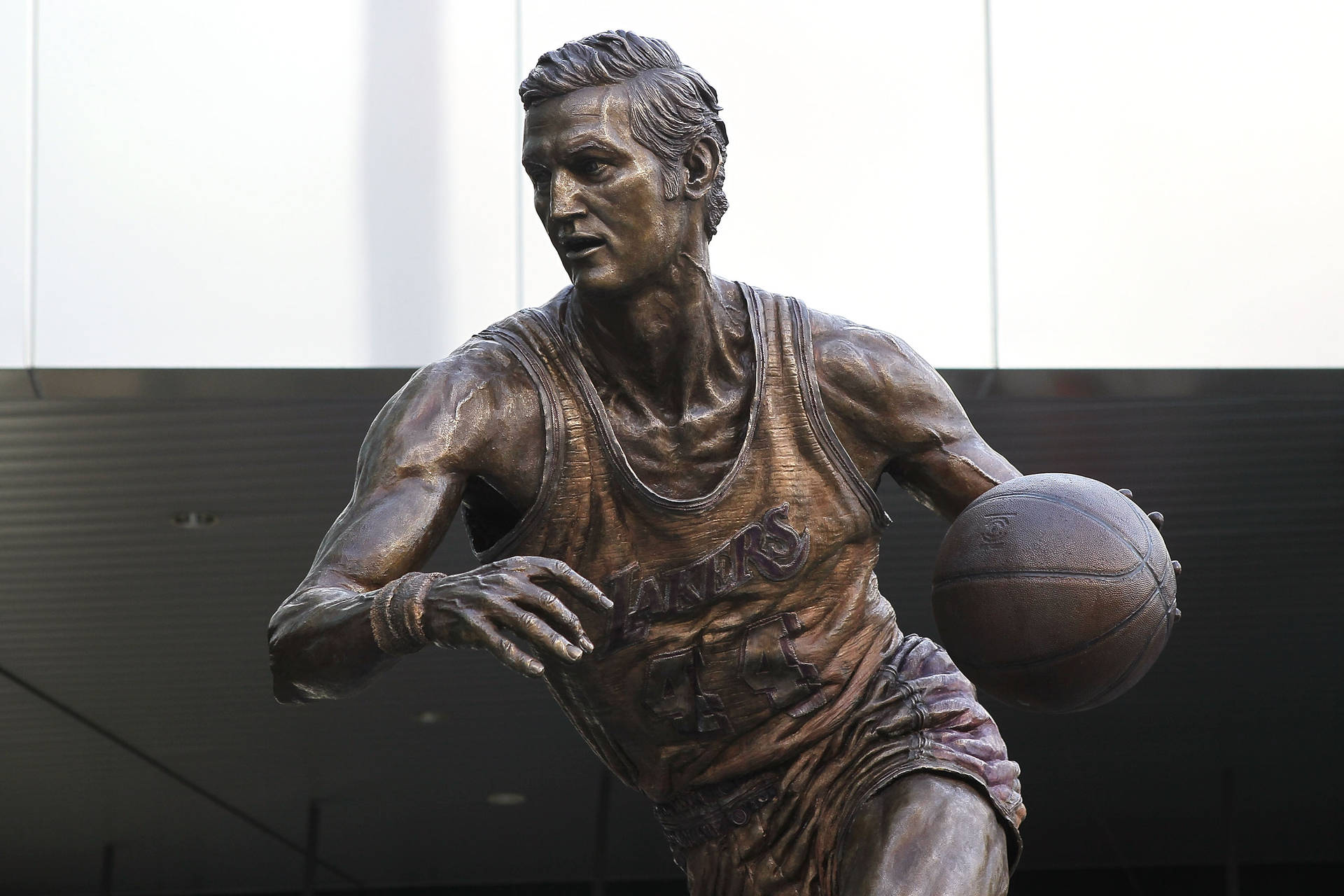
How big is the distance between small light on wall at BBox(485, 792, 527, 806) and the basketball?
16.3 m

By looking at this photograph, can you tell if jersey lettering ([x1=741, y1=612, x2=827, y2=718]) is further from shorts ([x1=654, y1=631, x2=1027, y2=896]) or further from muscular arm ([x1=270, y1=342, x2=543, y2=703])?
muscular arm ([x1=270, y1=342, x2=543, y2=703])

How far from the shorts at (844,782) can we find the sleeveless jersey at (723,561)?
49 mm

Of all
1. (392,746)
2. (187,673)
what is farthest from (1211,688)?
(187,673)

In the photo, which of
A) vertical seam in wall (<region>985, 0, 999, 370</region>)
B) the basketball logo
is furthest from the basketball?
vertical seam in wall (<region>985, 0, 999, 370</region>)

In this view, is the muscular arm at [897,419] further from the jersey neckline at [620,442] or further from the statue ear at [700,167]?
the statue ear at [700,167]

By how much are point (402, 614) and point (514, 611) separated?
295mm

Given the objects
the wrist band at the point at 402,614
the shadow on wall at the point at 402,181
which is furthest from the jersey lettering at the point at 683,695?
the shadow on wall at the point at 402,181

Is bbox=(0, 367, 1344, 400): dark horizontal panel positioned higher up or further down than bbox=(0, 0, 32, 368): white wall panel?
further down

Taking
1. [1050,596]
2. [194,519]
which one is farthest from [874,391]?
[194,519]

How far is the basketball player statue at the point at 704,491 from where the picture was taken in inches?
180

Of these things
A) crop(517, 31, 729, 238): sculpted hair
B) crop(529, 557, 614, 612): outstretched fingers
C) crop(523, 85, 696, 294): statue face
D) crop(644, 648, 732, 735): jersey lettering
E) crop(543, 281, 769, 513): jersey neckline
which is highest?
crop(517, 31, 729, 238): sculpted hair

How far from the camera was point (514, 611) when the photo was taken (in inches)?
149

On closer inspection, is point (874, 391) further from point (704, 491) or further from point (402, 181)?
point (402, 181)

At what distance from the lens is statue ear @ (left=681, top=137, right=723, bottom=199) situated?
4.72 m
